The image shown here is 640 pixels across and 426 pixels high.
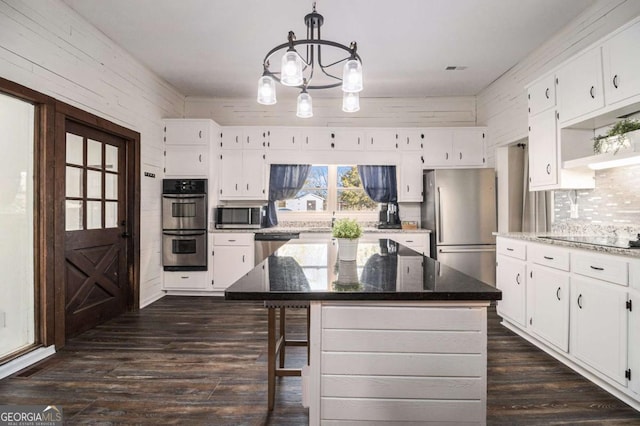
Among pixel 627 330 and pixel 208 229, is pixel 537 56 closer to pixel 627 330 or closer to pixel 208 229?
pixel 627 330

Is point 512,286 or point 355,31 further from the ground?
point 355,31

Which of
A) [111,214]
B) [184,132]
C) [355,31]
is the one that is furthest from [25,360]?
[355,31]

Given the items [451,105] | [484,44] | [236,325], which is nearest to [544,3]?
[484,44]

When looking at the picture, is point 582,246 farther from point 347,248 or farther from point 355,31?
point 355,31

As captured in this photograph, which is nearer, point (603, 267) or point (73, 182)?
point (603, 267)

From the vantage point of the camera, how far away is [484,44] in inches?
144

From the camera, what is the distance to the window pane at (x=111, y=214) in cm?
369

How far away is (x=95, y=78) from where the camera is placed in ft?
11.1

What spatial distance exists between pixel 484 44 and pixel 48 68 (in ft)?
13.6

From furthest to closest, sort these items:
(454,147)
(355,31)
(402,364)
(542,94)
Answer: (454,147), (355,31), (542,94), (402,364)

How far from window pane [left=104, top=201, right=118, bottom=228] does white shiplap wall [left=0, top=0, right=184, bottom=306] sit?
1.22ft

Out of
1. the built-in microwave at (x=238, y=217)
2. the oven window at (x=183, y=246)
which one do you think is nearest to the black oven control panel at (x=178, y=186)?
the built-in microwave at (x=238, y=217)

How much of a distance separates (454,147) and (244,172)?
3.11m

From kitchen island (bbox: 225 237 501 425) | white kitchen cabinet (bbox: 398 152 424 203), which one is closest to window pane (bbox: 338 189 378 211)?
white kitchen cabinet (bbox: 398 152 424 203)
